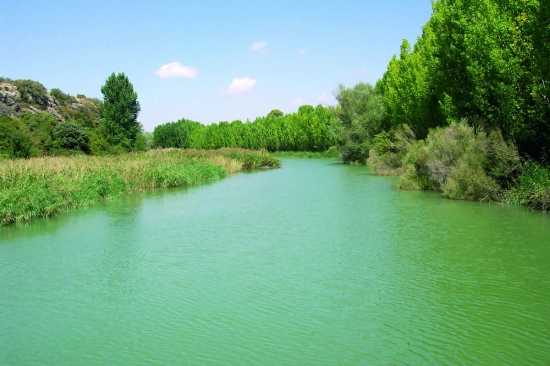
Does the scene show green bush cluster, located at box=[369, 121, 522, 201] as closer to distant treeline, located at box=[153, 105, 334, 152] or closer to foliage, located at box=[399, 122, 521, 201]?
foliage, located at box=[399, 122, 521, 201]

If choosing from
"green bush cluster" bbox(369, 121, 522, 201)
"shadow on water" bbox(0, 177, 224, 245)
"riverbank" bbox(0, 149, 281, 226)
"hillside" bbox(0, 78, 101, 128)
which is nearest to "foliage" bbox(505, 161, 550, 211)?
"green bush cluster" bbox(369, 121, 522, 201)

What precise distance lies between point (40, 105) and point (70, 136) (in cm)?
2194

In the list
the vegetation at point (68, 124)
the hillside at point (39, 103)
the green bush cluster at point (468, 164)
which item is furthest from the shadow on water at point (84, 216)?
the hillside at point (39, 103)

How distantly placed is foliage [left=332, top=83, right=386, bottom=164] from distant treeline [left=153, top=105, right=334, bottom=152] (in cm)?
876

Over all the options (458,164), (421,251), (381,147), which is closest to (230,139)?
(381,147)

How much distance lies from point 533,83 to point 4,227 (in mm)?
16450

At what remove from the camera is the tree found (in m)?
51.0

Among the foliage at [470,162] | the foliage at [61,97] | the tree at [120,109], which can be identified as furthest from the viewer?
the foliage at [61,97]

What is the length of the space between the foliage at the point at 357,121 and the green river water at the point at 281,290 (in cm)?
3035

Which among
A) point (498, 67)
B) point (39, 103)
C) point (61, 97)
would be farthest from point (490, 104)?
point (61, 97)

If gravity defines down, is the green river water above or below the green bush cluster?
below

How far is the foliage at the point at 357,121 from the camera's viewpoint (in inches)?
1772

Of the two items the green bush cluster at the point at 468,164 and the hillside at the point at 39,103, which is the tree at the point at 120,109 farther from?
the green bush cluster at the point at 468,164

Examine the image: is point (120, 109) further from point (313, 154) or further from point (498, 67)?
point (498, 67)
